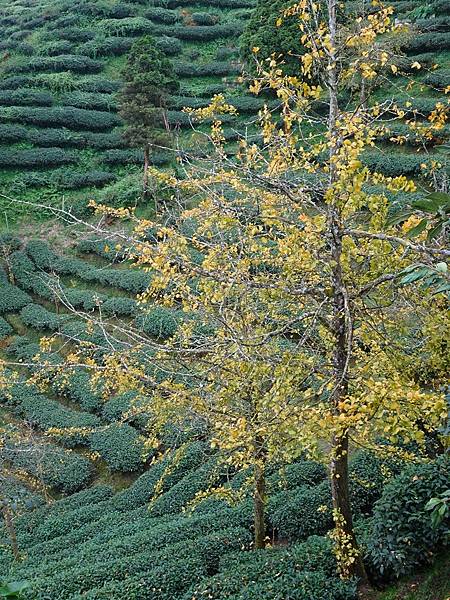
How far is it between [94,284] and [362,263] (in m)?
19.9

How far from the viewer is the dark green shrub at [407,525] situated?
610 cm

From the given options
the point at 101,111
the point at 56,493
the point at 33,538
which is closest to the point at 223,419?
the point at 33,538

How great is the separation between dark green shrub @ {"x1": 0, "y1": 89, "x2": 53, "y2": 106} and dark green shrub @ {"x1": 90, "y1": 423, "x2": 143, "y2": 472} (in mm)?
26226

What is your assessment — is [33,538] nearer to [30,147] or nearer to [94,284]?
[94,284]

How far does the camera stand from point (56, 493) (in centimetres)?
1578

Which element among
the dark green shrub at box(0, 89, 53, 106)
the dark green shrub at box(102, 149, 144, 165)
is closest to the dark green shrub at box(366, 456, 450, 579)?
the dark green shrub at box(102, 149, 144, 165)

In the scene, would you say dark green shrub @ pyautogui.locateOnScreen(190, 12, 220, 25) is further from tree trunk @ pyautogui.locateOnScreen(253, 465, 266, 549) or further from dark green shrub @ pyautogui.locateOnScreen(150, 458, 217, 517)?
tree trunk @ pyautogui.locateOnScreen(253, 465, 266, 549)

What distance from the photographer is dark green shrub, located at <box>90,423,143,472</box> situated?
15.2m

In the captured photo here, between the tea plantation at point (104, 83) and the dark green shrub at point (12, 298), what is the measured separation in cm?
584

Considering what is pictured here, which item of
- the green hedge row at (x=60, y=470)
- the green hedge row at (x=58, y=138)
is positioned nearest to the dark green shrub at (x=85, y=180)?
the green hedge row at (x=58, y=138)

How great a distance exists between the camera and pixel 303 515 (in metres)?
8.59

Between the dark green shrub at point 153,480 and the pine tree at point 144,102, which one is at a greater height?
the pine tree at point 144,102

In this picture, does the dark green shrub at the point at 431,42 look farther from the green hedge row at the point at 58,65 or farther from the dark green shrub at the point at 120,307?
the green hedge row at the point at 58,65

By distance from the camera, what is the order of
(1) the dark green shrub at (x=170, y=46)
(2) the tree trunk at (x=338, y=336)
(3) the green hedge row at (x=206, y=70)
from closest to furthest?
(2) the tree trunk at (x=338, y=336)
(3) the green hedge row at (x=206, y=70)
(1) the dark green shrub at (x=170, y=46)
